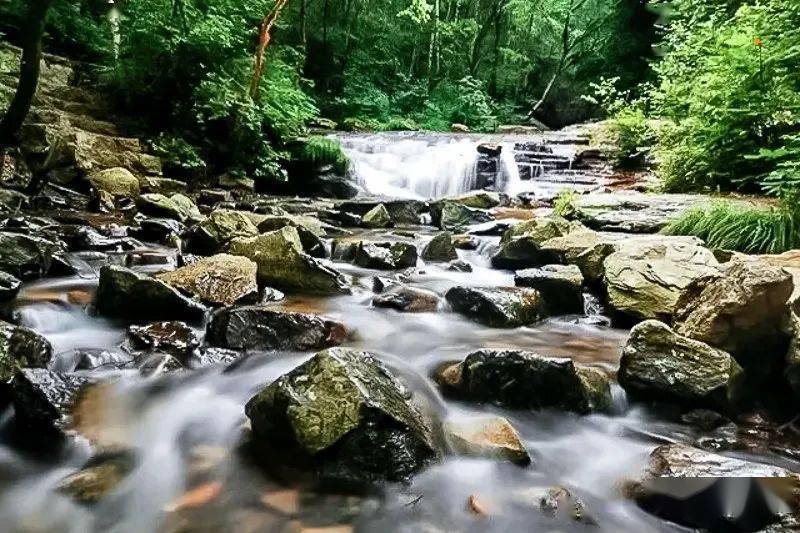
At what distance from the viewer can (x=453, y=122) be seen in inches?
995

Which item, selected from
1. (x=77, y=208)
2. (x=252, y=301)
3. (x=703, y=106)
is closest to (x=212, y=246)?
(x=252, y=301)

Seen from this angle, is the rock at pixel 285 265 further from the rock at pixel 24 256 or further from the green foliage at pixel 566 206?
the green foliage at pixel 566 206

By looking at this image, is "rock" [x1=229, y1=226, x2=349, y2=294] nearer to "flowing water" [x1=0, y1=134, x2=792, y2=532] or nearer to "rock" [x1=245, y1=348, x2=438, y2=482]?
"flowing water" [x1=0, y1=134, x2=792, y2=532]

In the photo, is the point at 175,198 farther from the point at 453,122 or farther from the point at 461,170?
the point at 453,122

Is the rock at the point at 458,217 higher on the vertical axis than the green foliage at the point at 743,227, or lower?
lower

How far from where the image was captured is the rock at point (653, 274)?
461cm

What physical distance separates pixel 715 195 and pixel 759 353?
5.77 meters

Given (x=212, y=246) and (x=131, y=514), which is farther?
(x=212, y=246)

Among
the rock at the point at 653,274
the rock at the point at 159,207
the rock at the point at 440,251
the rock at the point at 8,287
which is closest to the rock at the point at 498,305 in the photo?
the rock at the point at 653,274

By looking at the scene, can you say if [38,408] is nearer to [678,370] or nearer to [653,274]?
[678,370]

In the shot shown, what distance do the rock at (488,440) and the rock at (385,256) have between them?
356cm

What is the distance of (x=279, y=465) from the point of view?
9.04 ft

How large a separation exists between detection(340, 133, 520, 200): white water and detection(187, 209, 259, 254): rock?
6706 mm

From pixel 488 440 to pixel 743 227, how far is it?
4.98 metres
